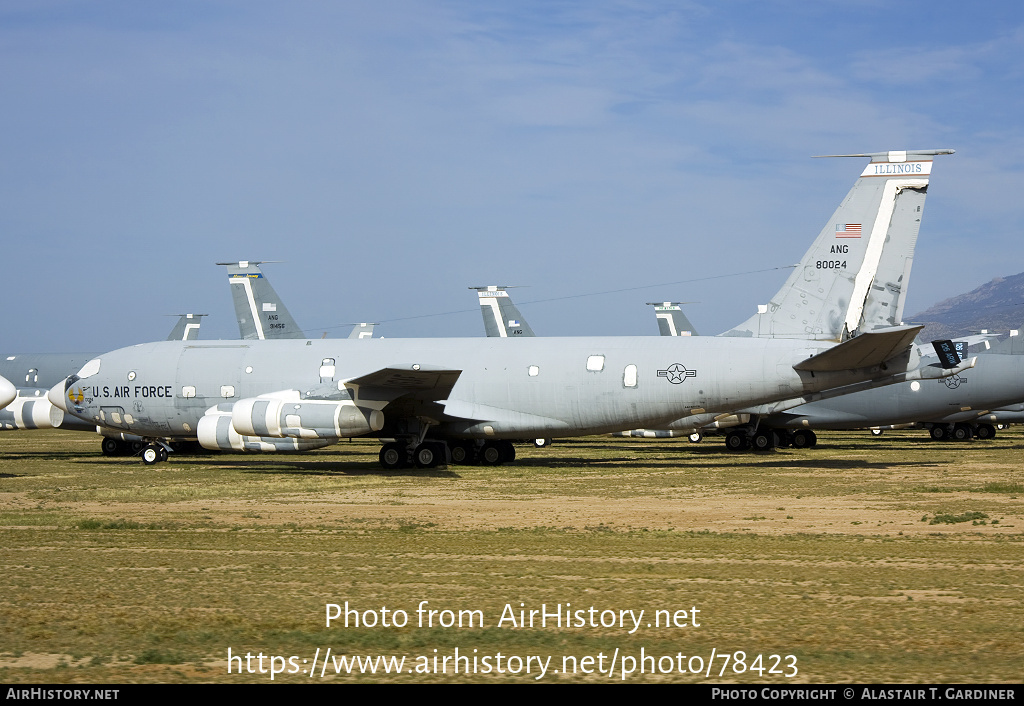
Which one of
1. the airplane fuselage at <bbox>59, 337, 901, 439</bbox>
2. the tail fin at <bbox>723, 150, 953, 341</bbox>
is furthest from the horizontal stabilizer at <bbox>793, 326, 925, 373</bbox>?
the tail fin at <bbox>723, 150, 953, 341</bbox>

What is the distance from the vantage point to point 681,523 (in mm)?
15836

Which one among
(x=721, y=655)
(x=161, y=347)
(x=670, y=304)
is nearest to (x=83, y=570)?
(x=721, y=655)

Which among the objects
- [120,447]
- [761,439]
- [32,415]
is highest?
[32,415]

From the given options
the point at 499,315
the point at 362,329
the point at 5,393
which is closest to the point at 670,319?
the point at 499,315

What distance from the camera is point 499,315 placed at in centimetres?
5944

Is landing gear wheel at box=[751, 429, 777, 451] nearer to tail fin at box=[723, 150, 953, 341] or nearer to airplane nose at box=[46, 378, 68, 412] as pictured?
tail fin at box=[723, 150, 953, 341]

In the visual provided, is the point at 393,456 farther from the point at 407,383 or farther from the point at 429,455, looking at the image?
the point at 407,383

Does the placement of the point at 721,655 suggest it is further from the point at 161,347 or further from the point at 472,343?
the point at 161,347

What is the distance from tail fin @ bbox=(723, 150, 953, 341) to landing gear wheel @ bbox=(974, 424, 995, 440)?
2817cm

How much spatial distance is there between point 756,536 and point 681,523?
1.62m

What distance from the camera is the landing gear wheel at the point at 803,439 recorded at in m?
41.3

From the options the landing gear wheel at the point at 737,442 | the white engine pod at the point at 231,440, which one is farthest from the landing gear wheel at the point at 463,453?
the landing gear wheel at the point at 737,442

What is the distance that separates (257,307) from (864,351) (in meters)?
33.7

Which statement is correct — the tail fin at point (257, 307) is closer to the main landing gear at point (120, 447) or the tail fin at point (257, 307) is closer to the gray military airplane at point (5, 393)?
the main landing gear at point (120, 447)
